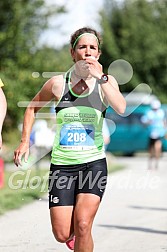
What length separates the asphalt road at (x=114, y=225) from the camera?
769 centimetres

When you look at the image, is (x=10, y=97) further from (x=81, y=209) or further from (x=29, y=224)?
(x=81, y=209)

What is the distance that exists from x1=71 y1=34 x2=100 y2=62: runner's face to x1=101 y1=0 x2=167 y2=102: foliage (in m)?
36.8

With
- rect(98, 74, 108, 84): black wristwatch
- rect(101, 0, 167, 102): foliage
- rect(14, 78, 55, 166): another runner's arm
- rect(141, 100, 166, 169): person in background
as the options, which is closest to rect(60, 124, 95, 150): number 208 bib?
rect(14, 78, 55, 166): another runner's arm

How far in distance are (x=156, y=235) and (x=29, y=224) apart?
5.80 ft

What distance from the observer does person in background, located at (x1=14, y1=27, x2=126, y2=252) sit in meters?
5.70

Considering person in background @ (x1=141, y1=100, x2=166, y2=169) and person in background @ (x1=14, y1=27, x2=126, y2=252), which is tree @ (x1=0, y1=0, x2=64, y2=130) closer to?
person in background @ (x1=141, y1=100, x2=166, y2=169)

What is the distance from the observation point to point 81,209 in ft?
18.3

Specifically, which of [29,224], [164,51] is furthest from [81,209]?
[164,51]

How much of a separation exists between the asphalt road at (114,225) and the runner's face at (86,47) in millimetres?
2467

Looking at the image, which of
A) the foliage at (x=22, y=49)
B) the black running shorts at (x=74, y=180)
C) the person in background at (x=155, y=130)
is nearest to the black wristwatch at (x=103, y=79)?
the black running shorts at (x=74, y=180)

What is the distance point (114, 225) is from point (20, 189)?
4.99 metres

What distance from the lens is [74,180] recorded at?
576cm

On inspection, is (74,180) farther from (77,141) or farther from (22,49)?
(22,49)

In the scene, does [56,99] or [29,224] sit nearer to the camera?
[56,99]
